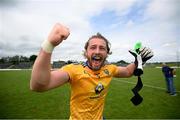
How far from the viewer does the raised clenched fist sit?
2.28m

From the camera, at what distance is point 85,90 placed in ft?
10.3

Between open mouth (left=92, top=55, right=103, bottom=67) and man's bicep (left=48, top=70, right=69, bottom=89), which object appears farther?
open mouth (left=92, top=55, right=103, bottom=67)

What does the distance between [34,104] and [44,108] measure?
1.25 metres

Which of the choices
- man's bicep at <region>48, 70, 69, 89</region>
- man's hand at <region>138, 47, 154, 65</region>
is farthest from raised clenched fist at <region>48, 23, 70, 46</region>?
man's hand at <region>138, 47, 154, 65</region>

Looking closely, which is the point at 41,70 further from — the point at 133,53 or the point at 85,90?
the point at 133,53

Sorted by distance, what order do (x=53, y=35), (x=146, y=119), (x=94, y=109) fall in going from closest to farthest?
(x=53, y=35) → (x=94, y=109) → (x=146, y=119)

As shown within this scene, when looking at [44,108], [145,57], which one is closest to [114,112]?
[44,108]

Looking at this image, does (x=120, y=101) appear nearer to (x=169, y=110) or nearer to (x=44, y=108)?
(x=169, y=110)

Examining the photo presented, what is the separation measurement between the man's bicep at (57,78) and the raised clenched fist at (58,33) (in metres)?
0.56

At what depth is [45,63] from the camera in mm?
2350

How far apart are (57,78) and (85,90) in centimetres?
51

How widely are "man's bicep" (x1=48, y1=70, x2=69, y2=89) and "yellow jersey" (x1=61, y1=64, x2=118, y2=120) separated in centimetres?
8

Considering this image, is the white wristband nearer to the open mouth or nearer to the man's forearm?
the man's forearm

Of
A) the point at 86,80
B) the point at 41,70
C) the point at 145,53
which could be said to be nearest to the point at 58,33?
the point at 41,70
